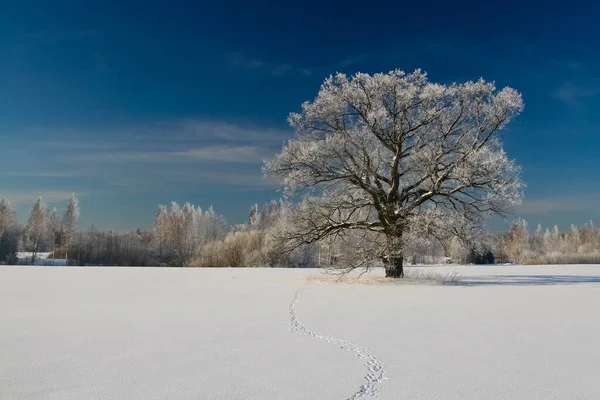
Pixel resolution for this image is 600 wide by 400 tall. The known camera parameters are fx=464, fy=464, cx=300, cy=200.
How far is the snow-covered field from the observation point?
4914 mm

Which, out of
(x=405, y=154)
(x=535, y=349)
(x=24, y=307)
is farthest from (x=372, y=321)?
(x=405, y=154)

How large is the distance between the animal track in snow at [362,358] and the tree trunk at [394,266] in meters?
10.4

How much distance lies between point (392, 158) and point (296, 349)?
14.3 m

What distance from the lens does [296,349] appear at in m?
6.69

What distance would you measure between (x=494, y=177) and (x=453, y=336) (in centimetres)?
1194

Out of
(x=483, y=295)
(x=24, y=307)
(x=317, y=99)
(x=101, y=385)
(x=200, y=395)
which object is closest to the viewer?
(x=200, y=395)

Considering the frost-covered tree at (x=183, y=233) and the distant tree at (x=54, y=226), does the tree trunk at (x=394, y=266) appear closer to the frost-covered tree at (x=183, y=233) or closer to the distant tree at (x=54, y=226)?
the frost-covered tree at (x=183, y=233)

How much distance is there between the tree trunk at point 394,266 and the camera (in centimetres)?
1922

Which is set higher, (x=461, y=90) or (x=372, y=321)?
(x=461, y=90)

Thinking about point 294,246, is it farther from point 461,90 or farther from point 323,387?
point 323,387

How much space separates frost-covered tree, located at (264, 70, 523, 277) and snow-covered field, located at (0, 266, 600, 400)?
663cm

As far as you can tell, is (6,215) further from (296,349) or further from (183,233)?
(296,349)

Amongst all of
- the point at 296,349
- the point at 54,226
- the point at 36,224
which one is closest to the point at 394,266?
the point at 296,349

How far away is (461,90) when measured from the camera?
18922 millimetres
